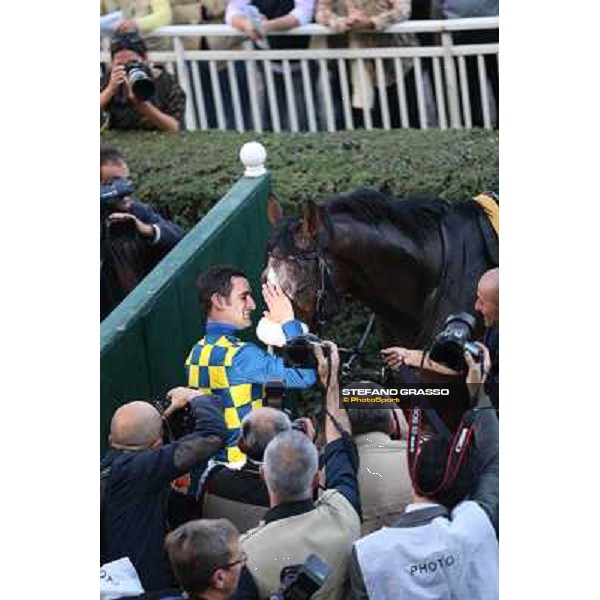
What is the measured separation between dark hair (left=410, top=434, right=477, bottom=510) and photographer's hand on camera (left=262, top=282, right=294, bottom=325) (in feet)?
2.09

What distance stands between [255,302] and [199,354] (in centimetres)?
21

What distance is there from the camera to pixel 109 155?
612 cm

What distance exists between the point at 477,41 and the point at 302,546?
1.81m

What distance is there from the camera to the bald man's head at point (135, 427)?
520cm

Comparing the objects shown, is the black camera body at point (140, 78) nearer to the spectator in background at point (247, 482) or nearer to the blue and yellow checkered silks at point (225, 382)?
the blue and yellow checkered silks at point (225, 382)

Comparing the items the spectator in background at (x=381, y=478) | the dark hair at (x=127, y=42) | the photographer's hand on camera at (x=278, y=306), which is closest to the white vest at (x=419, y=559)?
the spectator in background at (x=381, y=478)

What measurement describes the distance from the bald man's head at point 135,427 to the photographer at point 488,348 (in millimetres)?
666

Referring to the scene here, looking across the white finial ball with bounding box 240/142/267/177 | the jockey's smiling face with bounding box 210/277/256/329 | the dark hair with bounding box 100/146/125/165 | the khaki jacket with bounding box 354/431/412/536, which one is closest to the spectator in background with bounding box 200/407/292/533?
the khaki jacket with bounding box 354/431/412/536

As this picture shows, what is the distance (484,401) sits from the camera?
5273mm

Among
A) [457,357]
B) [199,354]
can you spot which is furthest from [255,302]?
[457,357]

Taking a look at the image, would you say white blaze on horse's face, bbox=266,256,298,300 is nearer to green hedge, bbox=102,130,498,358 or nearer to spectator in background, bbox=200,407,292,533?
green hedge, bbox=102,130,498,358

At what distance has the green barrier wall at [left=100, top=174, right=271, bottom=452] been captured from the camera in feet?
18.7
